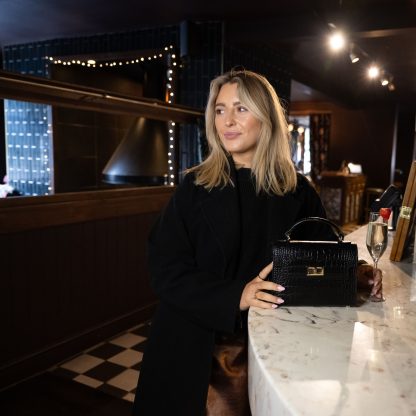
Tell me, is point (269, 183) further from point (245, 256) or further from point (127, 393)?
point (127, 393)

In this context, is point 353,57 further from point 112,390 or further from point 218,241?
point 218,241

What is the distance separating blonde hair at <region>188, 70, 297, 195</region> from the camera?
1373 millimetres

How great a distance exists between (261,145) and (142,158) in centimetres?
389

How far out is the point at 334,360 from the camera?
863 mm

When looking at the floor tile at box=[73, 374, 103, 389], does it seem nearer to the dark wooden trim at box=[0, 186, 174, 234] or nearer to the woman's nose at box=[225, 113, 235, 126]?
the dark wooden trim at box=[0, 186, 174, 234]

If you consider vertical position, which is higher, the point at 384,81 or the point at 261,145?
the point at 384,81

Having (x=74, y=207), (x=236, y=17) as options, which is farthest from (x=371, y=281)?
(x=236, y=17)

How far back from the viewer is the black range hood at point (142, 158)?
5164mm

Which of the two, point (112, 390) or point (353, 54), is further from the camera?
point (353, 54)

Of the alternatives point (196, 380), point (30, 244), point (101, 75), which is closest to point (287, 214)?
point (196, 380)

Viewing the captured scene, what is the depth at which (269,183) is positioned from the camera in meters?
1.42

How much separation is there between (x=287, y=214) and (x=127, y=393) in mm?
1809

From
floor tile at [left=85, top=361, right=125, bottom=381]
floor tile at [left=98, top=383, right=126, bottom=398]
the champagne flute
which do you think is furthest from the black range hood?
the champagne flute

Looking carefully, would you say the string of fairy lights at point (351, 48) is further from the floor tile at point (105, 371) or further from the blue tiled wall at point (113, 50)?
the floor tile at point (105, 371)
